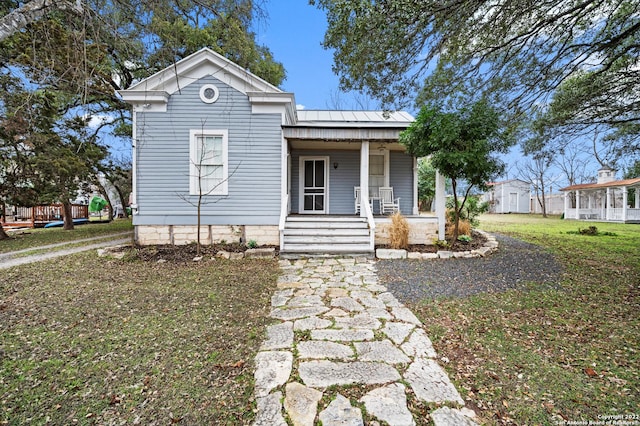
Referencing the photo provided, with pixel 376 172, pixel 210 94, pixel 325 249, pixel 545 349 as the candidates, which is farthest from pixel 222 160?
pixel 545 349

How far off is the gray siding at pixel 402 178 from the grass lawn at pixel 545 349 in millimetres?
5829

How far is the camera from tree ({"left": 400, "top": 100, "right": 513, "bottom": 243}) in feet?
20.7

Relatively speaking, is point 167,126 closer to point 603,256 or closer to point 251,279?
point 251,279

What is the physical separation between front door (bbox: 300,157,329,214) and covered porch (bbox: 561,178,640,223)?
66.4ft

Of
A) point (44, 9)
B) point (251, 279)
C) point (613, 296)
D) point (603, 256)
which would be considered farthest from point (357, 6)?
point (603, 256)

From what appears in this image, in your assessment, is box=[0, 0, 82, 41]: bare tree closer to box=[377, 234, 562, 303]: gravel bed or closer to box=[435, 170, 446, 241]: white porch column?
box=[377, 234, 562, 303]: gravel bed

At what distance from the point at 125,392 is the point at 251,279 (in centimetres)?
311

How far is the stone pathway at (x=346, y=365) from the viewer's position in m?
1.99

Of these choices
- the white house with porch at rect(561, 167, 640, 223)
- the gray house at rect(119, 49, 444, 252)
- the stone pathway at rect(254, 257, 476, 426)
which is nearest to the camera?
the stone pathway at rect(254, 257, 476, 426)

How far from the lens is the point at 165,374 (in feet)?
8.02

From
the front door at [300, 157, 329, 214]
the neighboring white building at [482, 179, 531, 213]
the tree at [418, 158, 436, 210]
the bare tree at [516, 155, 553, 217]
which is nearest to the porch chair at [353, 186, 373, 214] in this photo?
the front door at [300, 157, 329, 214]

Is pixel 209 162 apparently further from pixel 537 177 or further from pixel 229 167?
pixel 537 177

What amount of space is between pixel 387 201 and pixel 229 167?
534 centimetres

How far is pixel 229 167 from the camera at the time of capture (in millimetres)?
8008
